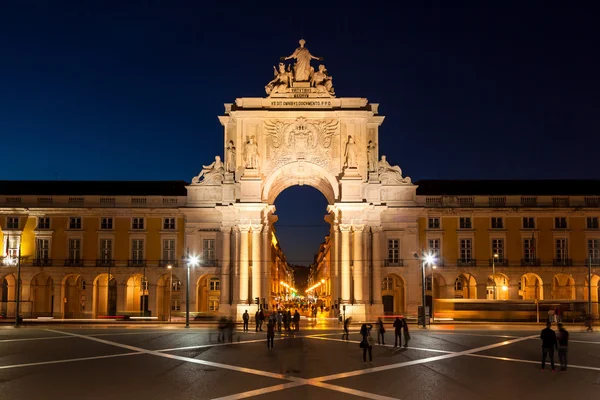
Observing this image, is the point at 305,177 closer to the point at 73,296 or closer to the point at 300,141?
the point at 300,141

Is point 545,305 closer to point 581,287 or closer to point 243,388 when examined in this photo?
point 581,287

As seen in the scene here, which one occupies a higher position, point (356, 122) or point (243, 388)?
point (356, 122)

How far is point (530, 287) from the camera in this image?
241 ft

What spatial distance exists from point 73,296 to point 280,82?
32.2m

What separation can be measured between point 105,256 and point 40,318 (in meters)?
8.72

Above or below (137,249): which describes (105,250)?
below

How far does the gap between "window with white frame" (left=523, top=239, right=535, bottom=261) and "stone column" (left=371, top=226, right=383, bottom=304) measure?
49.6 ft

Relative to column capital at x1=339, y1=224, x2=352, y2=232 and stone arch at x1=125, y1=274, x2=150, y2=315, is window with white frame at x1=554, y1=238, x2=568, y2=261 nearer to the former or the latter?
column capital at x1=339, y1=224, x2=352, y2=232

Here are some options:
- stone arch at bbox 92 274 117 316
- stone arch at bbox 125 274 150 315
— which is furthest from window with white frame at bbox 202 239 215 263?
stone arch at bbox 92 274 117 316

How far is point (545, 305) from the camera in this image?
60281 mm

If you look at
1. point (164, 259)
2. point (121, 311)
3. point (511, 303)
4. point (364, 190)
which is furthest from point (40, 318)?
point (511, 303)

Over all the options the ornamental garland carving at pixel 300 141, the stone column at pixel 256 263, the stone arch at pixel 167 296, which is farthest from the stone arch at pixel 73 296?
the ornamental garland carving at pixel 300 141

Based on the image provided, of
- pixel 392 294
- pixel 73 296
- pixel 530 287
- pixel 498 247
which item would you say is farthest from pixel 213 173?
pixel 530 287

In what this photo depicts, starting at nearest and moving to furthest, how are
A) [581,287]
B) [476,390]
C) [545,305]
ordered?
[476,390] < [545,305] < [581,287]
